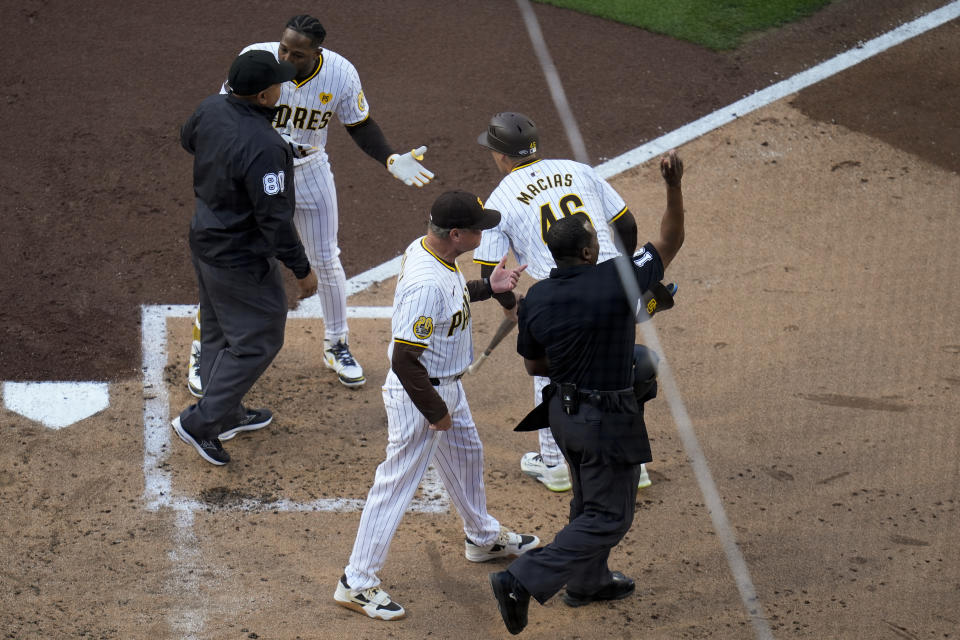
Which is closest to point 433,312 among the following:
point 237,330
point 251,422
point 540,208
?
point 540,208

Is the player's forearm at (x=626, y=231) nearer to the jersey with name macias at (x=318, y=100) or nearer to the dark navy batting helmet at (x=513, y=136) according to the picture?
the dark navy batting helmet at (x=513, y=136)

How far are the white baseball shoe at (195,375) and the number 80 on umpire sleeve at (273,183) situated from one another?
141 centimetres

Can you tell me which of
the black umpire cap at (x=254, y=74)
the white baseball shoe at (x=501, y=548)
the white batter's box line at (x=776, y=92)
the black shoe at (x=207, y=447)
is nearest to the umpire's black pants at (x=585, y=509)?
the white baseball shoe at (x=501, y=548)

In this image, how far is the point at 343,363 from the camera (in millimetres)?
6051

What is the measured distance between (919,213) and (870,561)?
3632mm

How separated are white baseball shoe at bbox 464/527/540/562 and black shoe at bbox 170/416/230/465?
141cm

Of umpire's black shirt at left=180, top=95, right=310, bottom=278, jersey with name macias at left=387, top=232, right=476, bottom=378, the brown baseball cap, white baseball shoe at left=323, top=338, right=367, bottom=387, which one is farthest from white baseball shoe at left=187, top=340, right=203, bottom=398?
the brown baseball cap

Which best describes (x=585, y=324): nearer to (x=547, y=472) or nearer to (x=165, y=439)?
(x=547, y=472)

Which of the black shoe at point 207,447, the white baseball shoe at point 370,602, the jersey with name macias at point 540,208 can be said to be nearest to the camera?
the white baseball shoe at point 370,602

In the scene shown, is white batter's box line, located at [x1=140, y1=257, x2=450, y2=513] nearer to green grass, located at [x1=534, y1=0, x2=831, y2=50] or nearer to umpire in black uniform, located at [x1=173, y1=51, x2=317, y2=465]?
umpire in black uniform, located at [x1=173, y1=51, x2=317, y2=465]

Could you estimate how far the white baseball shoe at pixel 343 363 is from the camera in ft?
19.7

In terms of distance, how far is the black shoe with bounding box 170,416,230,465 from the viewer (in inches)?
208

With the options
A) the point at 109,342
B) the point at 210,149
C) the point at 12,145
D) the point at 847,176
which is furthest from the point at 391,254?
the point at 847,176

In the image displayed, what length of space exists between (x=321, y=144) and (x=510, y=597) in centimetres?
286
